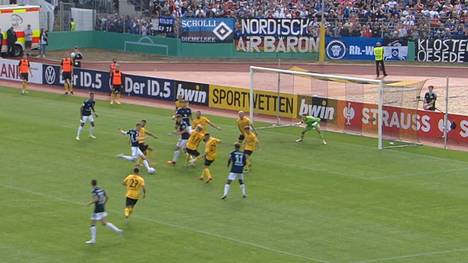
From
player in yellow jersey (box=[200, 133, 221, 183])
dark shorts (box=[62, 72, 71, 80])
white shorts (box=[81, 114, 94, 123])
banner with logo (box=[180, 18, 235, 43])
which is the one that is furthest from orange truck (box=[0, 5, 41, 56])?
player in yellow jersey (box=[200, 133, 221, 183])

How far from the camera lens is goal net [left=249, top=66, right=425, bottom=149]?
43438 millimetres

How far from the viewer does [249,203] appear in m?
32.9

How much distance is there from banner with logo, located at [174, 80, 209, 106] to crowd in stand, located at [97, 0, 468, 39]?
62.6 ft

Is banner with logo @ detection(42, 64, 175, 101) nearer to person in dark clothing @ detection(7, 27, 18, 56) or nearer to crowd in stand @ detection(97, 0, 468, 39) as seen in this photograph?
person in dark clothing @ detection(7, 27, 18, 56)

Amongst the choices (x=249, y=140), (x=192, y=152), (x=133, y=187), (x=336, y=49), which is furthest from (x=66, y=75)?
(x=133, y=187)

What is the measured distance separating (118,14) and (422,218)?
2101 inches

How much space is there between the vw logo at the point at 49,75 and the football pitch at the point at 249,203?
14.8m

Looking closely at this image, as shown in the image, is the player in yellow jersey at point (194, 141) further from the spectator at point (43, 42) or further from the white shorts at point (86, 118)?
the spectator at point (43, 42)

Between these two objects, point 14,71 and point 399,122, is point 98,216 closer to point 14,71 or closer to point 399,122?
point 399,122

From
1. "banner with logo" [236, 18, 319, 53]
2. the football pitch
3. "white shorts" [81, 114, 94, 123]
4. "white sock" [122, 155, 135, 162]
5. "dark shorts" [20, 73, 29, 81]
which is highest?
"banner with logo" [236, 18, 319, 53]

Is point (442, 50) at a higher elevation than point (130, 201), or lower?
higher

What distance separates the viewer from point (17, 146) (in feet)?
138

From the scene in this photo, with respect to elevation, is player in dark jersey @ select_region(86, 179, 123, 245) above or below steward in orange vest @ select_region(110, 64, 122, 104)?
below

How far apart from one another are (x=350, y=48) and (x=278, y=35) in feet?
16.0
